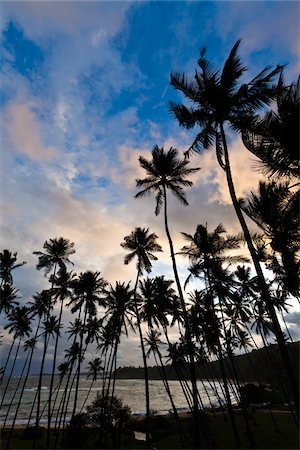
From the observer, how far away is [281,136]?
32.2ft

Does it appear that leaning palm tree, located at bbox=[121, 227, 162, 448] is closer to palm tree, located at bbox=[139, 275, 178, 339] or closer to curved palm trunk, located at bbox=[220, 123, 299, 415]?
palm tree, located at bbox=[139, 275, 178, 339]

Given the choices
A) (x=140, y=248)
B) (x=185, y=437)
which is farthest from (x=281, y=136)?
(x=185, y=437)

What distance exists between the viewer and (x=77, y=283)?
3359 centimetres

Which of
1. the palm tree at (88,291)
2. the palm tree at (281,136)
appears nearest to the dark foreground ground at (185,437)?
the palm tree at (88,291)

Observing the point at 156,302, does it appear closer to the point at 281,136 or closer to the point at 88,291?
the point at 88,291

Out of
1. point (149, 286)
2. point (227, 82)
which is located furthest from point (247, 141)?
point (149, 286)

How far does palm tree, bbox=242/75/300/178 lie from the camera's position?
30.7ft

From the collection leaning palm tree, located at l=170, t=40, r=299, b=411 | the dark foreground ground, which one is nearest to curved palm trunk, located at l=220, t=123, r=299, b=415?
leaning palm tree, located at l=170, t=40, r=299, b=411

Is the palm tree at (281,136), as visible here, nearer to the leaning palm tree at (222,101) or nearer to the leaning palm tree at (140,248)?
the leaning palm tree at (222,101)

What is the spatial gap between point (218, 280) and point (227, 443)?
18.1m

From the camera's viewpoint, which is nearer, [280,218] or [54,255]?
[280,218]

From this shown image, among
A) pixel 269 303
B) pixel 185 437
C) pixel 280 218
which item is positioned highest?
pixel 280 218

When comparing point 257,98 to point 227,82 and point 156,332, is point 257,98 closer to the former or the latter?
point 227,82

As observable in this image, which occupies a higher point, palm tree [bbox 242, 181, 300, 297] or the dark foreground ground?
palm tree [bbox 242, 181, 300, 297]
